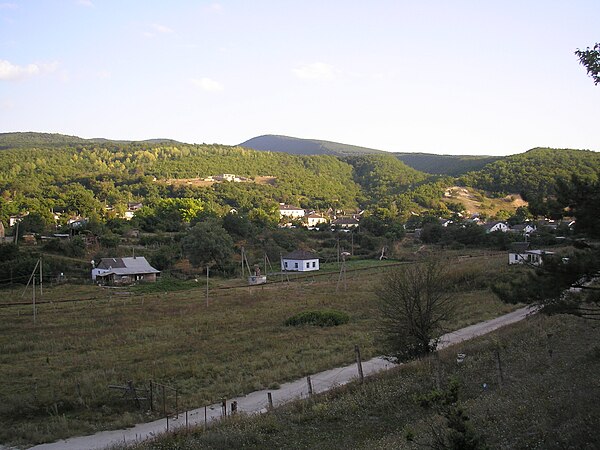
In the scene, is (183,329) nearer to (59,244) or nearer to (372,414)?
(372,414)

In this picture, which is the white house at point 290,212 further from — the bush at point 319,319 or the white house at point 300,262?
the bush at point 319,319

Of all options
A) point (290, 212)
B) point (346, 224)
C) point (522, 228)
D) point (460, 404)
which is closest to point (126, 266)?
point (460, 404)

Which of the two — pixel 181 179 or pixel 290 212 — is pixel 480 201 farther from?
pixel 181 179

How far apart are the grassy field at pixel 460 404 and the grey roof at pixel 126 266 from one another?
40651mm

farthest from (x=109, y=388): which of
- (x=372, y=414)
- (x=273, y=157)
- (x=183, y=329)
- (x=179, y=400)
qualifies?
(x=273, y=157)

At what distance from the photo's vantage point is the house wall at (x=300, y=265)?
62812 mm

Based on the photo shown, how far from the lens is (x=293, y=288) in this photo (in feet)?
149

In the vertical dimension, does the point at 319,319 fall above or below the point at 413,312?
below

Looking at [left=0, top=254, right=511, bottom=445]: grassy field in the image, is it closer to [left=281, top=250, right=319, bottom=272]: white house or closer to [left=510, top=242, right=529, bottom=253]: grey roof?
[left=510, top=242, right=529, bottom=253]: grey roof

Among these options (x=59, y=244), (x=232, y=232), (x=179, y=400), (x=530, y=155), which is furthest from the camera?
(x=530, y=155)

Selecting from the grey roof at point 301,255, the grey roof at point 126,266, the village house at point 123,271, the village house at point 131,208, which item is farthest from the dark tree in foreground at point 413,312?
the village house at point 131,208

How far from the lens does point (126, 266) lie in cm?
5312

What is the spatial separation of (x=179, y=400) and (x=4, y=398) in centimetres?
529

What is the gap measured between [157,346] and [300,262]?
39510 mm
